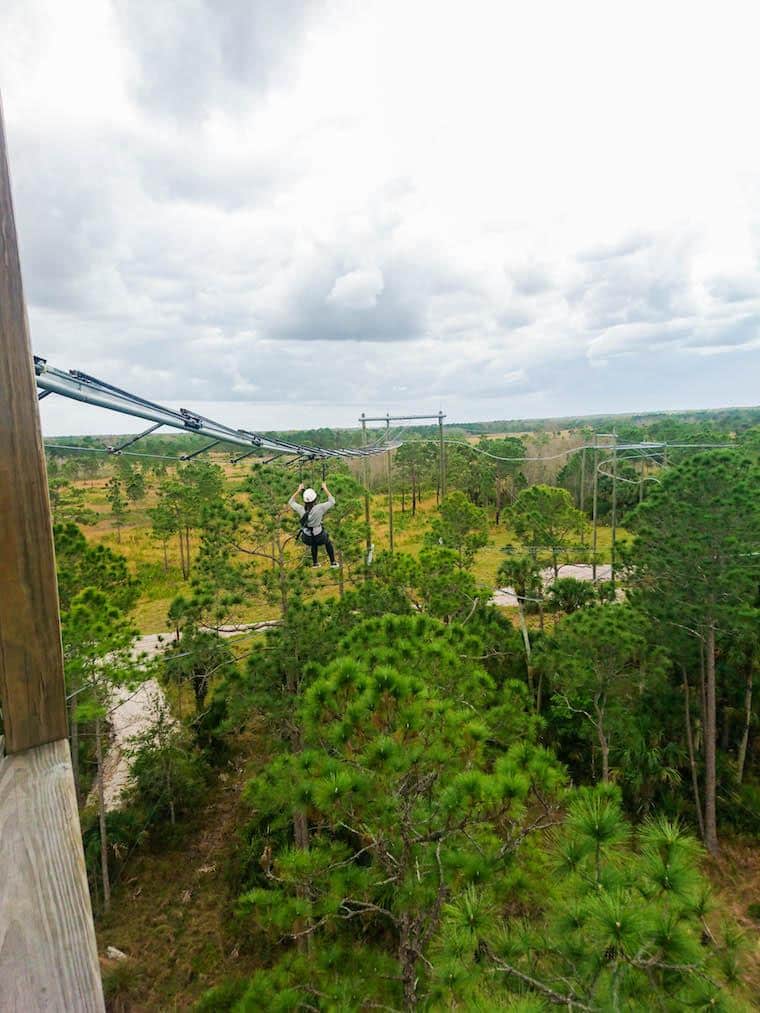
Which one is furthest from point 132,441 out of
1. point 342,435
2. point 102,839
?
point 342,435

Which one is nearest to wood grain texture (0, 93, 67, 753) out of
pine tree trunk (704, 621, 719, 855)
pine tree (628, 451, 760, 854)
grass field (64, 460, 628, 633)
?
pine tree (628, 451, 760, 854)

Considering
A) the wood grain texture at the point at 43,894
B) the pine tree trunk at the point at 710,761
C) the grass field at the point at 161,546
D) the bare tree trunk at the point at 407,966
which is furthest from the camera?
the grass field at the point at 161,546

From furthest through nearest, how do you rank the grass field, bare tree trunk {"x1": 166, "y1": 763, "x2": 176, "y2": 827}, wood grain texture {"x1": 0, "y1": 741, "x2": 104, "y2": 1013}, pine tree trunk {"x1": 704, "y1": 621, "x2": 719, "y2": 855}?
1. the grass field
2. bare tree trunk {"x1": 166, "y1": 763, "x2": 176, "y2": 827}
3. pine tree trunk {"x1": 704, "y1": 621, "x2": 719, "y2": 855}
4. wood grain texture {"x1": 0, "y1": 741, "x2": 104, "y2": 1013}

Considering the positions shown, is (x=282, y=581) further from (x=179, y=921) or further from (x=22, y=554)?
(x=22, y=554)

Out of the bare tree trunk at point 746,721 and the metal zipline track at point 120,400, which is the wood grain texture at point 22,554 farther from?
the bare tree trunk at point 746,721

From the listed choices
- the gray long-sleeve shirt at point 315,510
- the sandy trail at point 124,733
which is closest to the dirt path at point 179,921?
the sandy trail at point 124,733

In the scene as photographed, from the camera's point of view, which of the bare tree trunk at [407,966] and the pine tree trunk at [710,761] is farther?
the pine tree trunk at [710,761]

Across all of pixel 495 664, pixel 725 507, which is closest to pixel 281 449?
pixel 725 507

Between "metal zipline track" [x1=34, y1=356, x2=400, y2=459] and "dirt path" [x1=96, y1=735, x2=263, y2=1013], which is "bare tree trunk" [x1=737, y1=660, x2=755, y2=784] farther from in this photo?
"metal zipline track" [x1=34, y1=356, x2=400, y2=459]
